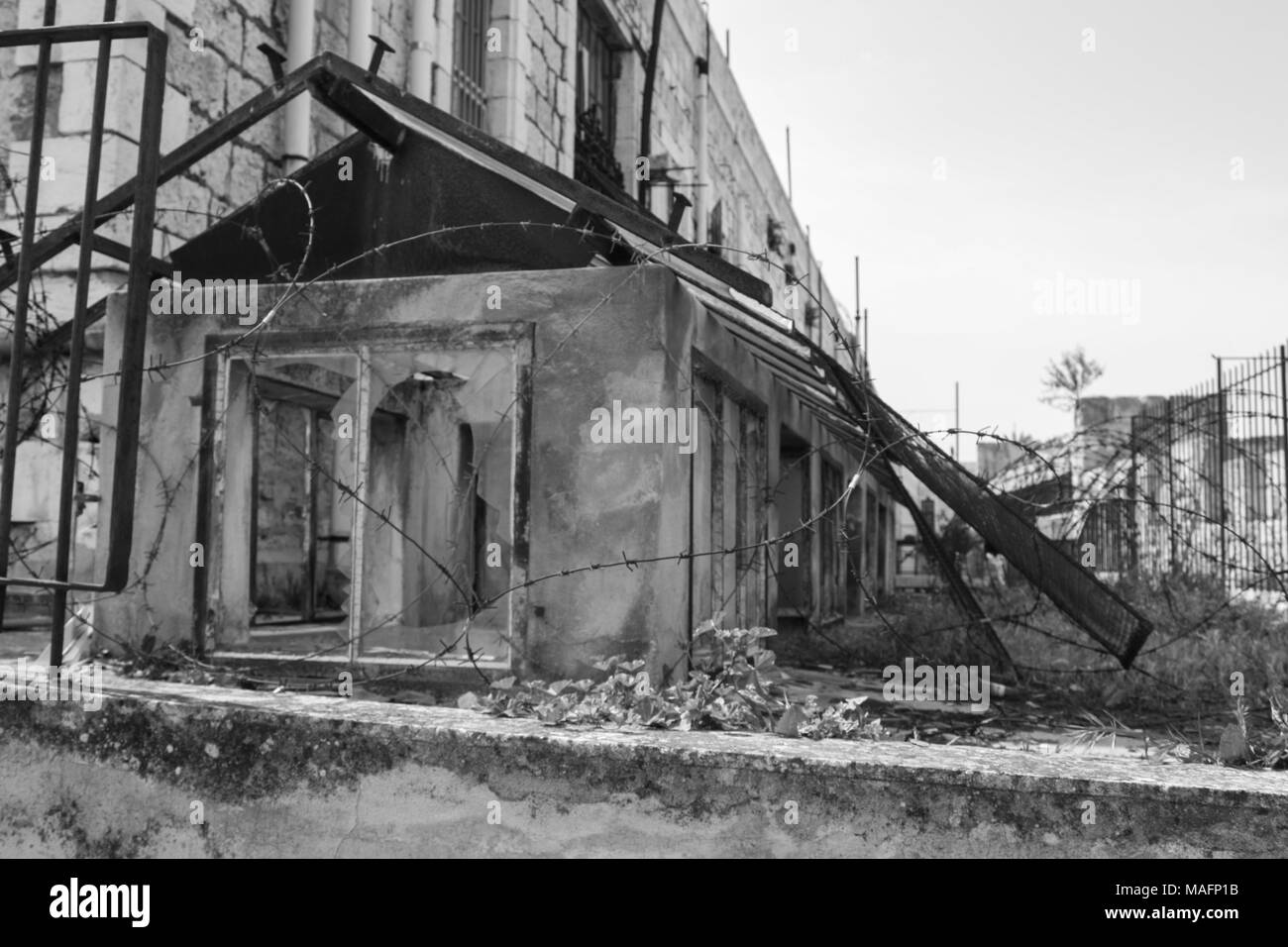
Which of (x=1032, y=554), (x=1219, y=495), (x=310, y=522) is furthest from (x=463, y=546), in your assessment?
(x=1219, y=495)

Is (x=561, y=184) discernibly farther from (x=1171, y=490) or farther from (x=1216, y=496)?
(x=1216, y=496)

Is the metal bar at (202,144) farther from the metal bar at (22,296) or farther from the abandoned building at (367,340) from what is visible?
the metal bar at (22,296)

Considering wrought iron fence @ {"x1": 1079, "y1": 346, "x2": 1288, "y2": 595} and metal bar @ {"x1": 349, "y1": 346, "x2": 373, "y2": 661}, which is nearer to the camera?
metal bar @ {"x1": 349, "y1": 346, "x2": 373, "y2": 661}

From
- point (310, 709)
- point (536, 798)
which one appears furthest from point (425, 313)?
point (536, 798)

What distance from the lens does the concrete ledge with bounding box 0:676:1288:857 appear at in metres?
2.79

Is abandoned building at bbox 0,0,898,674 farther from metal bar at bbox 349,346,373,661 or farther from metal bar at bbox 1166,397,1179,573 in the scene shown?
metal bar at bbox 1166,397,1179,573

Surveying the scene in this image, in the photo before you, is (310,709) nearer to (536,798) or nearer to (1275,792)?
(536,798)

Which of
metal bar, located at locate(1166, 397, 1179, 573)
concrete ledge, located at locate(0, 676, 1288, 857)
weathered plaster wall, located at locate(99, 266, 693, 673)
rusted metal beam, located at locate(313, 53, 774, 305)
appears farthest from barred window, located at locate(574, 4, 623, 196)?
concrete ledge, located at locate(0, 676, 1288, 857)

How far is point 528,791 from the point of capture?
10.2 ft

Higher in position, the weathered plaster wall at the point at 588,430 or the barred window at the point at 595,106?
the barred window at the point at 595,106

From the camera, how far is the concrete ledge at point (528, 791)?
279 cm

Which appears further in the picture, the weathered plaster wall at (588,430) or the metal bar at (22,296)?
the weathered plaster wall at (588,430)

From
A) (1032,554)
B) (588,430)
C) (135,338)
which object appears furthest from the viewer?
(1032,554)

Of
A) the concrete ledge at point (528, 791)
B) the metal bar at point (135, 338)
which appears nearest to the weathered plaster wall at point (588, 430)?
the concrete ledge at point (528, 791)
